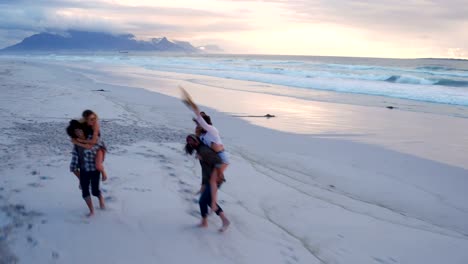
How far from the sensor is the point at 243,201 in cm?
624

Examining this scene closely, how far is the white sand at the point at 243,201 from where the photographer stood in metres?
4.55

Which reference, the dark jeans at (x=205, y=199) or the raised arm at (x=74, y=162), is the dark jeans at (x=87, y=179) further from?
the dark jeans at (x=205, y=199)

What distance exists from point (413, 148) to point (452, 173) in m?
2.13

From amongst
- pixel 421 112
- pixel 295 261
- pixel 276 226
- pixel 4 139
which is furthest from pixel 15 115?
pixel 421 112

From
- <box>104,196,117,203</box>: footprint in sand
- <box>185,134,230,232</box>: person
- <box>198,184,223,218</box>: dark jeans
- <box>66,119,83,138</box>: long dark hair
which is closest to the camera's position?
<box>185,134,230,232</box>: person

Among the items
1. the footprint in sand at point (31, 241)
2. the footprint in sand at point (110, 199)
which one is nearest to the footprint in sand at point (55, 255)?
the footprint in sand at point (31, 241)

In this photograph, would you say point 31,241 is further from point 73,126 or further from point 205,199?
point 205,199

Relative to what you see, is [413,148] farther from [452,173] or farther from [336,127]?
[336,127]

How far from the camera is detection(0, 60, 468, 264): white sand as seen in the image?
4.55m

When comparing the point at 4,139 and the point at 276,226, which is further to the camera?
the point at 4,139

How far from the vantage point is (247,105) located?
1741 cm

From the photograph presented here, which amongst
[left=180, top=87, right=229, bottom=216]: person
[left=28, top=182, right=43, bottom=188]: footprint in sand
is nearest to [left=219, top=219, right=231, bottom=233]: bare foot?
[left=180, top=87, right=229, bottom=216]: person

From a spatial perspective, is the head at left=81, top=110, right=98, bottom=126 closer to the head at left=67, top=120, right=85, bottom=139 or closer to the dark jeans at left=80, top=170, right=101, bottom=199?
the head at left=67, top=120, right=85, bottom=139

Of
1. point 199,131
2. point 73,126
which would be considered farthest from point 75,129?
point 199,131
